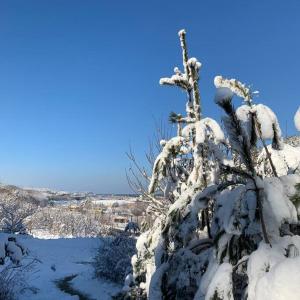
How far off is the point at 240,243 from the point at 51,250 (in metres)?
21.9

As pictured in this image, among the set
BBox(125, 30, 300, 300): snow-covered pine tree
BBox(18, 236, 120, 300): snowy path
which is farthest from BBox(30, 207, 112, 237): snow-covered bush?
BBox(125, 30, 300, 300): snow-covered pine tree

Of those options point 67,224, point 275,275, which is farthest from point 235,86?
point 67,224

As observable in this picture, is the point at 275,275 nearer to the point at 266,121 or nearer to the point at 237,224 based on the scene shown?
the point at 237,224

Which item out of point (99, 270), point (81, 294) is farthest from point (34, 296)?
point (99, 270)

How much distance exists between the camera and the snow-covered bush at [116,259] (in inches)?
534

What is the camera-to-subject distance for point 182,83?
12.0 ft

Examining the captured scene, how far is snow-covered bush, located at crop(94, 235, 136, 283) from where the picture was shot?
13.6 m

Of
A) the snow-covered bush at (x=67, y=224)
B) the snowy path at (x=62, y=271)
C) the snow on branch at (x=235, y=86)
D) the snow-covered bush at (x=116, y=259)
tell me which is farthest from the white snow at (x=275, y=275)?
the snow-covered bush at (x=67, y=224)

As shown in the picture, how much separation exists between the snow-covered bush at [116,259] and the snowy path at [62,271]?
0.30 meters

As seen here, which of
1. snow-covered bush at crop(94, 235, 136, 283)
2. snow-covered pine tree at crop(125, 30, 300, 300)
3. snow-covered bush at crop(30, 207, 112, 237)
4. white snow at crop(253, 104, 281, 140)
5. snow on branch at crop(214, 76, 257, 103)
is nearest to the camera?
snow-covered pine tree at crop(125, 30, 300, 300)

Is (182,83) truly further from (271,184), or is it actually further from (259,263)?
(259,263)

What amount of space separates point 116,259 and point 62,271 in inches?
196

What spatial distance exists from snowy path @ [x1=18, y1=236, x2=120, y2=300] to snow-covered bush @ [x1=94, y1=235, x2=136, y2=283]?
30 cm

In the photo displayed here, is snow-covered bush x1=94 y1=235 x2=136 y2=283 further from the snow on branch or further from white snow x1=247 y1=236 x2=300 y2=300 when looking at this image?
white snow x1=247 y1=236 x2=300 y2=300
